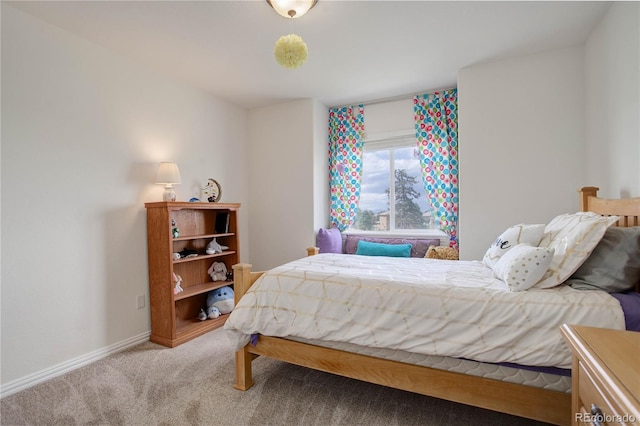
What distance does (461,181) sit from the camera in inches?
117

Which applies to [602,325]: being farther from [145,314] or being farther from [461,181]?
[145,314]

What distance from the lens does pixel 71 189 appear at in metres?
2.24

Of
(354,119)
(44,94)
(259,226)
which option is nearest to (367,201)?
(354,119)

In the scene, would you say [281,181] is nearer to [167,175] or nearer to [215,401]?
[167,175]

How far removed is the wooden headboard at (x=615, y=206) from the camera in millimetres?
1556

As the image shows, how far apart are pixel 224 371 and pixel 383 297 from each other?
136 cm

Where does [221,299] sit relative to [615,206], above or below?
below

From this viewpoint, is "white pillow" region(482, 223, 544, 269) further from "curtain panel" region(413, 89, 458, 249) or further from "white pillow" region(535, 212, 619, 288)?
"curtain panel" region(413, 89, 458, 249)

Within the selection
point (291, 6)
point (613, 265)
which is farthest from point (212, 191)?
point (613, 265)

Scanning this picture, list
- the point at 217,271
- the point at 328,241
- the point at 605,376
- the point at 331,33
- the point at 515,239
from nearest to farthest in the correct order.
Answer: the point at 605,376 → the point at 515,239 → the point at 331,33 → the point at 217,271 → the point at 328,241

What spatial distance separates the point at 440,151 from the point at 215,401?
3.26 m

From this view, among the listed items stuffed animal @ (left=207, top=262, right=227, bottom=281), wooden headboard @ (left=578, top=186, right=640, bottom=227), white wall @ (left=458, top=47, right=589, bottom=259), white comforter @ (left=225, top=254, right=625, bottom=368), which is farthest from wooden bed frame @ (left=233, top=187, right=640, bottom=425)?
stuffed animal @ (left=207, top=262, right=227, bottom=281)

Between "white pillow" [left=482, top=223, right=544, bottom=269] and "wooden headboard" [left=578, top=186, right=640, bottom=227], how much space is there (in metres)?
0.38

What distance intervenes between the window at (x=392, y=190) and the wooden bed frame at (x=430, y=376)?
177cm
